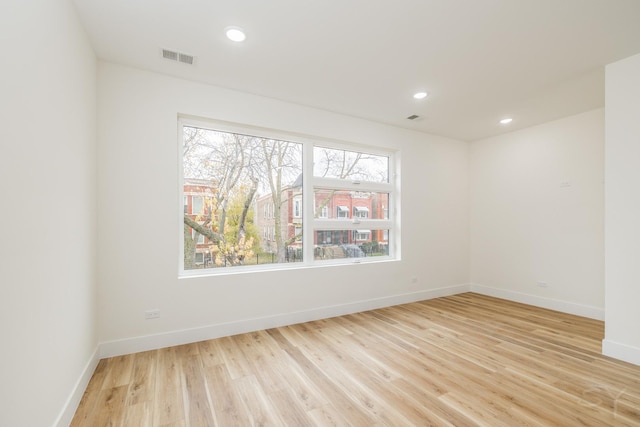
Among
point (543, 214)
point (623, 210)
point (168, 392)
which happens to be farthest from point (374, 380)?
point (543, 214)

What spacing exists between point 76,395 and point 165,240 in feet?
4.43

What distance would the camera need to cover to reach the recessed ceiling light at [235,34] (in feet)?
7.34

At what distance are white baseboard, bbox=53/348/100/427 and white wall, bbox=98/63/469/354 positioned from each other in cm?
27

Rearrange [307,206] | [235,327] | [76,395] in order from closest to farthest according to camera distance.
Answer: [76,395] < [235,327] < [307,206]

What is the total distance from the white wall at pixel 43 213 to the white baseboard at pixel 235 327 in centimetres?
40

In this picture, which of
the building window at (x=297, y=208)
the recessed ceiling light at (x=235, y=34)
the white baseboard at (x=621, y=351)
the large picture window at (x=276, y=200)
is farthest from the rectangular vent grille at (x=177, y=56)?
the white baseboard at (x=621, y=351)

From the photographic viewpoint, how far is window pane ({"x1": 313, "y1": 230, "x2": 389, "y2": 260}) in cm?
393

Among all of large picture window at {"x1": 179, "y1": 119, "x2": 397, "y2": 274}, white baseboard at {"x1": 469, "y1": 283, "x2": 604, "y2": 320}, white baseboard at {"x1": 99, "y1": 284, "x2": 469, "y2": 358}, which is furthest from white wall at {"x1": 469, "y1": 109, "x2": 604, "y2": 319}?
large picture window at {"x1": 179, "y1": 119, "x2": 397, "y2": 274}

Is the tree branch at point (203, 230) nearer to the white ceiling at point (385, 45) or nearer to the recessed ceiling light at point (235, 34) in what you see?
the white ceiling at point (385, 45)

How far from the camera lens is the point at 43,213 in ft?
5.02

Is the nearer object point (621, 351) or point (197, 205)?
point (621, 351)

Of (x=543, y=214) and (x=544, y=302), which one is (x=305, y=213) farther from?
(x=544, y=302)

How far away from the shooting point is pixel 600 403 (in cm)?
199

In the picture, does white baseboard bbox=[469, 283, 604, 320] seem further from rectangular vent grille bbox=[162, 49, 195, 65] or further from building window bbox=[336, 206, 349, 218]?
rectangular vent grille bbox=[162, 49, 195, 65]
